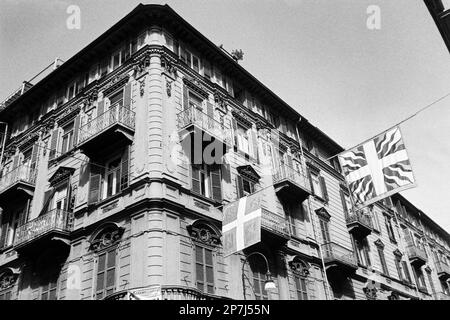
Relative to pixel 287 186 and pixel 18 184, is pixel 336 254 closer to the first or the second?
pixel 287 186

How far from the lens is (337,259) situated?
74.1ft

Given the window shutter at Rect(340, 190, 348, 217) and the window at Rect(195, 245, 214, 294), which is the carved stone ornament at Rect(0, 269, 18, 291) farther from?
the window shutter at Rect(340, 190, 348, 217)

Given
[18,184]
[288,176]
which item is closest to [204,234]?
[288,176]

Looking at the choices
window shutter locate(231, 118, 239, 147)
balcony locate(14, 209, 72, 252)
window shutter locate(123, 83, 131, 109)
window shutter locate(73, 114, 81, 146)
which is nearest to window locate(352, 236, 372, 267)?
window shutter locate(231, 118, 239, 147)

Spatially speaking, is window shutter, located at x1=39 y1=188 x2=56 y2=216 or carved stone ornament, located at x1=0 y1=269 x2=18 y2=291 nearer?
carved stone ornament, located at x1=0 y1=269 x2=18 y2=291

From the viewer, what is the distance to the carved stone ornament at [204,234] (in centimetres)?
1593

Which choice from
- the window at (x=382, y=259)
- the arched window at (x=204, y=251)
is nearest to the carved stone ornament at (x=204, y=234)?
the arched window at (x=204, y=251)

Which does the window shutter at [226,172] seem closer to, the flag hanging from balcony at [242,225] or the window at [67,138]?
the flag hanging from balcony at [242,225]

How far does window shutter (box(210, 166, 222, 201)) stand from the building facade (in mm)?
62

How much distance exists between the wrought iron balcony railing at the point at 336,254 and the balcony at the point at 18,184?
51.4 feet

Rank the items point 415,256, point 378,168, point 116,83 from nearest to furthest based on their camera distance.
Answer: point 378,168, point 116,83, point 415,256

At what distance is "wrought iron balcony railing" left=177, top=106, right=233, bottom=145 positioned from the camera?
703 inches

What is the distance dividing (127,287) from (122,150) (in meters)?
5.94

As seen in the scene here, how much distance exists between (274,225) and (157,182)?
637 centimetres
